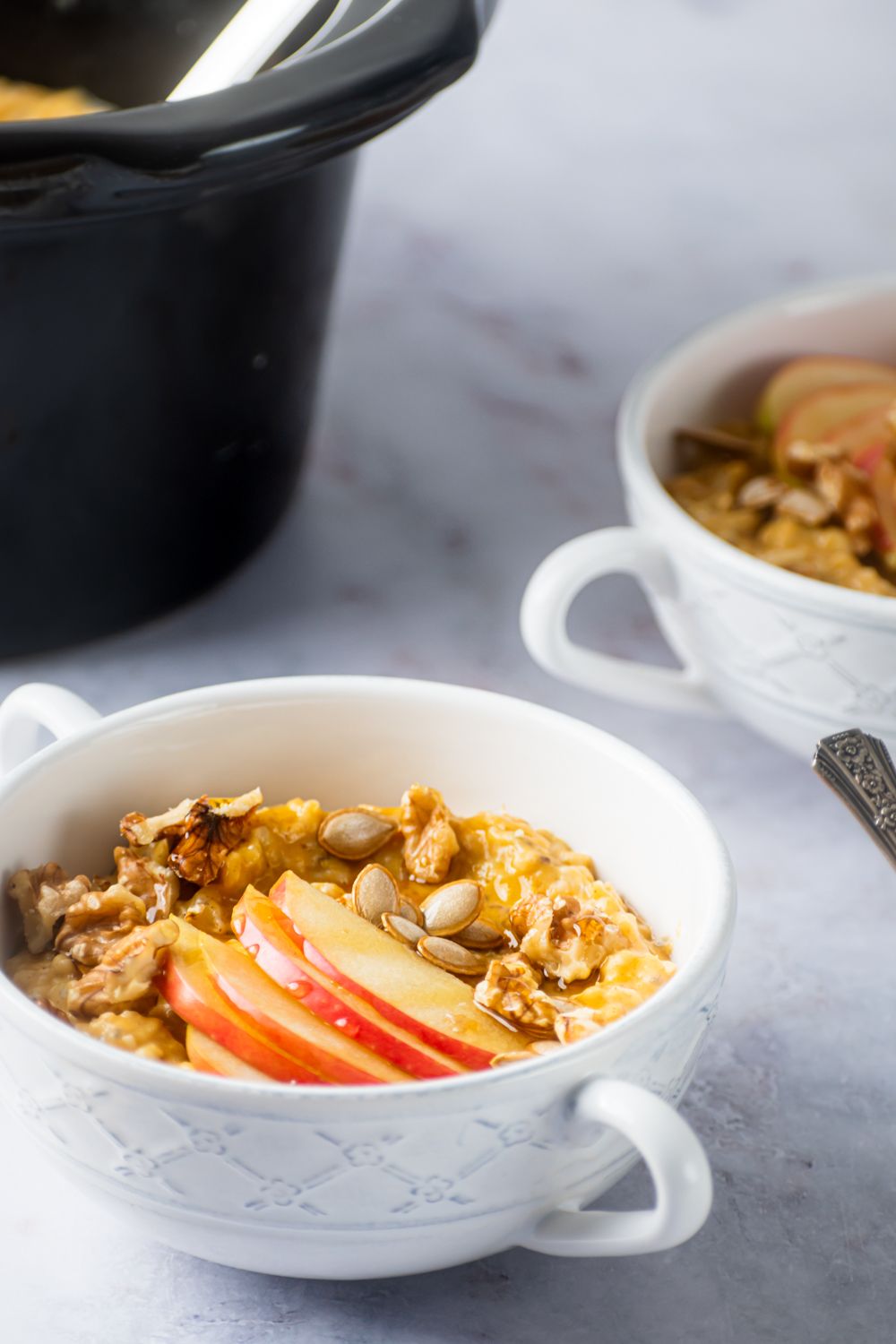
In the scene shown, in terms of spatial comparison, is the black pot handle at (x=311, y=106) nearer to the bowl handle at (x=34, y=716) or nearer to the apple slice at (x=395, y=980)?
the bowl handle at (x=34, y=716)

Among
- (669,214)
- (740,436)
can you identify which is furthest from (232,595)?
(669,214)

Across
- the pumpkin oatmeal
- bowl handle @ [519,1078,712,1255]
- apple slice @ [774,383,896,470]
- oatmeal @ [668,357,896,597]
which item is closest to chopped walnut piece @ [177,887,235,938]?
the pumpkin oatmeal

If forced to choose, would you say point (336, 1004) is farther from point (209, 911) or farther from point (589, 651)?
point (589, 651)

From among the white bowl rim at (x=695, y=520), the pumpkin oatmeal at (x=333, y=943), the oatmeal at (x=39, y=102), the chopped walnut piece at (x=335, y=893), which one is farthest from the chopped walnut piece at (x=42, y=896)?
the oatmeal at (x=39, y=102)

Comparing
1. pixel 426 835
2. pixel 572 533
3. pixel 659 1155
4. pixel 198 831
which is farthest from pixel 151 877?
pixel 572 533

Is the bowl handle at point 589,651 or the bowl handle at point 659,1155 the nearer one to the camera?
the bowl handle at point 659,1155

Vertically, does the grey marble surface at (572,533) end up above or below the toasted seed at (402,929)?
below
